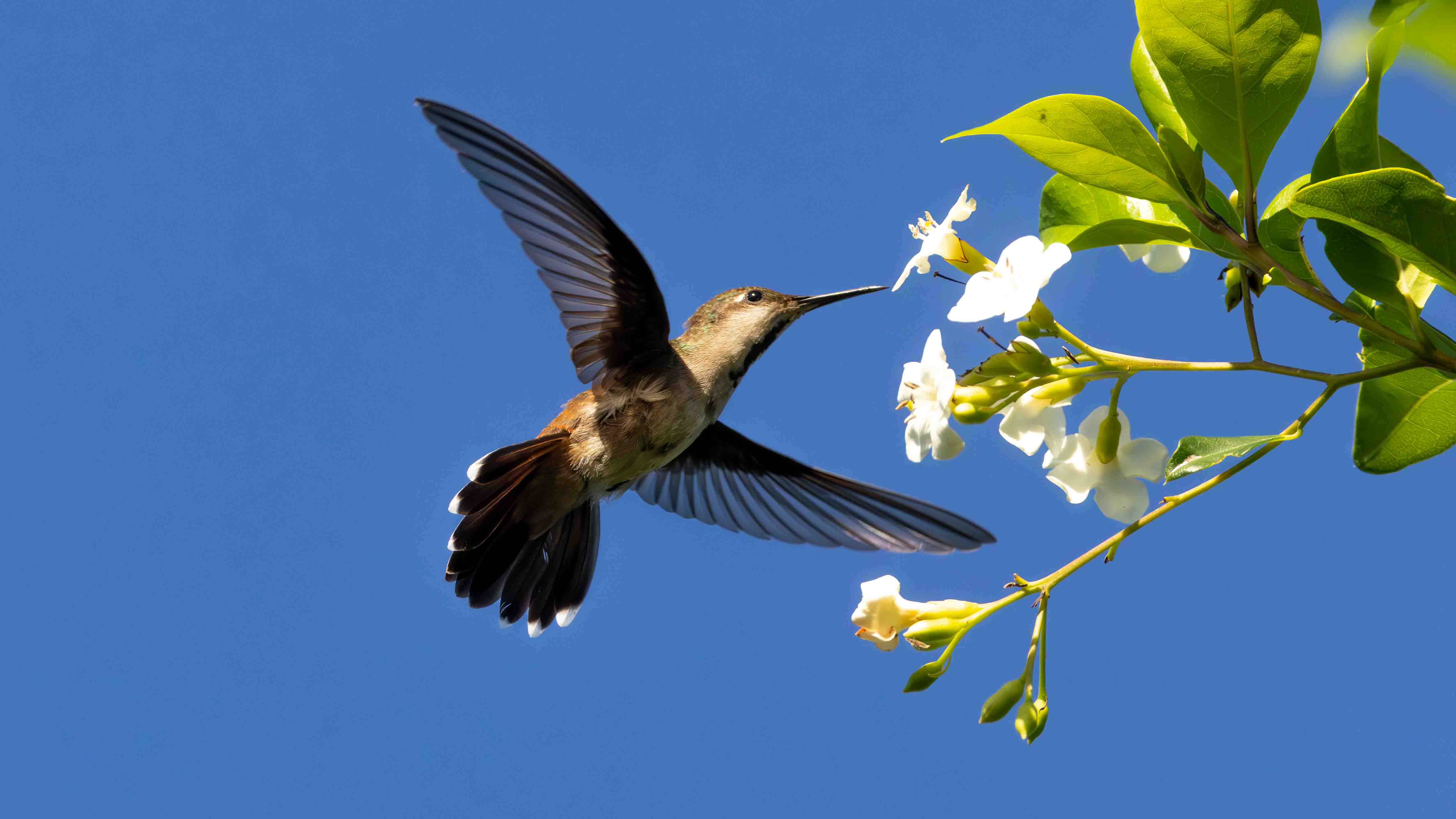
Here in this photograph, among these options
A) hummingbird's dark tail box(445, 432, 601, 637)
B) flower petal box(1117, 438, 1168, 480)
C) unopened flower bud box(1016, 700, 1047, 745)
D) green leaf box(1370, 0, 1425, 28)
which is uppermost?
hummingbird's dark tail box(445, 432, 601, 637)

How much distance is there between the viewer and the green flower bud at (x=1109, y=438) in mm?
1860

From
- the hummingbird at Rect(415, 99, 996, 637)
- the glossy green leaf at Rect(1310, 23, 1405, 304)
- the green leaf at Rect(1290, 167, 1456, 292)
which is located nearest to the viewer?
the green leaf at Rect(1290, 167, 1456, 292)

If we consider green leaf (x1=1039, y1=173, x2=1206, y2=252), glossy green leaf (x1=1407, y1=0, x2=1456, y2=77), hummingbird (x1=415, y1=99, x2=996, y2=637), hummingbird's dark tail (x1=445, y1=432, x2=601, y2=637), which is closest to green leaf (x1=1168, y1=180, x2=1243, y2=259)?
green leaf (x1=1039, y1=173, x2=1206, y2=252)

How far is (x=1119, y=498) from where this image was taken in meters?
1.86

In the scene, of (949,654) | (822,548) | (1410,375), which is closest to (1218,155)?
(1410,375)

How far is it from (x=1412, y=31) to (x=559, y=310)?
2.71 meters

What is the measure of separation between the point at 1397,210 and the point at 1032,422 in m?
0.57

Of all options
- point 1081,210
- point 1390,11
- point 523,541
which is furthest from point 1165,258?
point 523,541

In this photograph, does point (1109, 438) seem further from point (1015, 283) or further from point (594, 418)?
point (594, 418)

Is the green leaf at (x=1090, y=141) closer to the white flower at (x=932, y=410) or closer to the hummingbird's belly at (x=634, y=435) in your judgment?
the white flower at (x=932, y=410)

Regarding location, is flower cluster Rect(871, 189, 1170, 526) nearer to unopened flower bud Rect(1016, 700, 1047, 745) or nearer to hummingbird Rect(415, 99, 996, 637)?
unopened flower bud Rect(1016, 700, 1047, 745)

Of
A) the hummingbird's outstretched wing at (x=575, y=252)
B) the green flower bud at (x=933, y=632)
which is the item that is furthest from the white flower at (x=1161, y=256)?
the hummingbird's outstretched wing at (x=575, y=252)

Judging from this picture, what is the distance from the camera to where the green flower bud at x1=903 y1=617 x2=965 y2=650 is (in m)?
1.87

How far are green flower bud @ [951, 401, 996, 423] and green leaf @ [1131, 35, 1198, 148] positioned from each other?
0.48m
